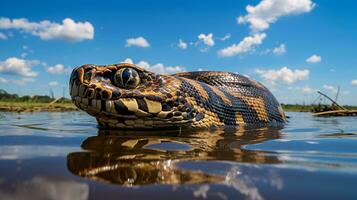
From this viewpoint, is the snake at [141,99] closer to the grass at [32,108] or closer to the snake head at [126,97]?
the snake head at [126,97]

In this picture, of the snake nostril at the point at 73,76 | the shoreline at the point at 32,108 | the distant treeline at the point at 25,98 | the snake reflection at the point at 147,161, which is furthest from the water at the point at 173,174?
the distant treeline at the point at 25,98

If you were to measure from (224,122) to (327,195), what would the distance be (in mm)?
3555

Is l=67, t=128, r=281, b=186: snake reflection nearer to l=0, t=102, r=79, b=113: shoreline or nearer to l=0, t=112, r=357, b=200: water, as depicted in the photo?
l=0, t=112, r=357, b=200: water

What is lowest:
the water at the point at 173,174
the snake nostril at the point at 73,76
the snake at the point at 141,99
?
the water at the point at 173,174

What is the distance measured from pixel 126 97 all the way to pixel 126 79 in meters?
0.25

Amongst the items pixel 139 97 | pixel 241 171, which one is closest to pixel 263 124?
pixel 139 97

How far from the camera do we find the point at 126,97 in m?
3.81

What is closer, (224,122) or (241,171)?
(241,171)

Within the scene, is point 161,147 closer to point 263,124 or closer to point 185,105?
point 185,105

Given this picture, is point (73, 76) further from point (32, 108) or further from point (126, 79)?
point (32, 108)

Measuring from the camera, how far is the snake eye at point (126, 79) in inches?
155

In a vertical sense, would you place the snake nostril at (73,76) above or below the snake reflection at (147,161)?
above

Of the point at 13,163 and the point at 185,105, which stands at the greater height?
the point at 185,105

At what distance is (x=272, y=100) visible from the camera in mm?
6449
